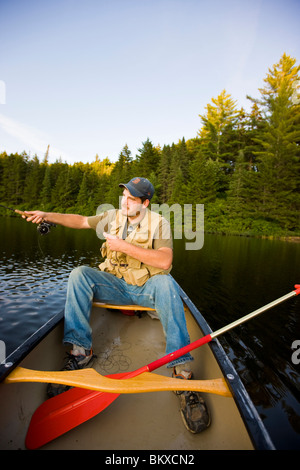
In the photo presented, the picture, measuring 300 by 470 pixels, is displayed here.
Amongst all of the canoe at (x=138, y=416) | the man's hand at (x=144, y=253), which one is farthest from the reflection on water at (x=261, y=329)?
the man's hand at (x=144, y=253)

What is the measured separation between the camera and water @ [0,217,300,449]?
8.89 ft

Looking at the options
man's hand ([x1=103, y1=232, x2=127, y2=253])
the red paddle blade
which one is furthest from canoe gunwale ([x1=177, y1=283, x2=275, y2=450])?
man's hand ([x1=103, y1=232, x2=127, y2=253])

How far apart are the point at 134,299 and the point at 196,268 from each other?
762cm

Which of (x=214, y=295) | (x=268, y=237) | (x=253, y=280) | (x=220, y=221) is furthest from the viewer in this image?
(x=220, y=221)

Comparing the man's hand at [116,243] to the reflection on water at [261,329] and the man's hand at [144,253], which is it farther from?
the reflection on water at [261,329]

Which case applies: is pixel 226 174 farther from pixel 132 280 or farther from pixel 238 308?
pixel 132 280

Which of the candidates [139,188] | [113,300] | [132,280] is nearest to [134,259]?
[132,280]

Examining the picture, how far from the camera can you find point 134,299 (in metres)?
2.43

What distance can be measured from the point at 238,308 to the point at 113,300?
4076 millimetres

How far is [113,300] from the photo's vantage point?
245 centimetres
